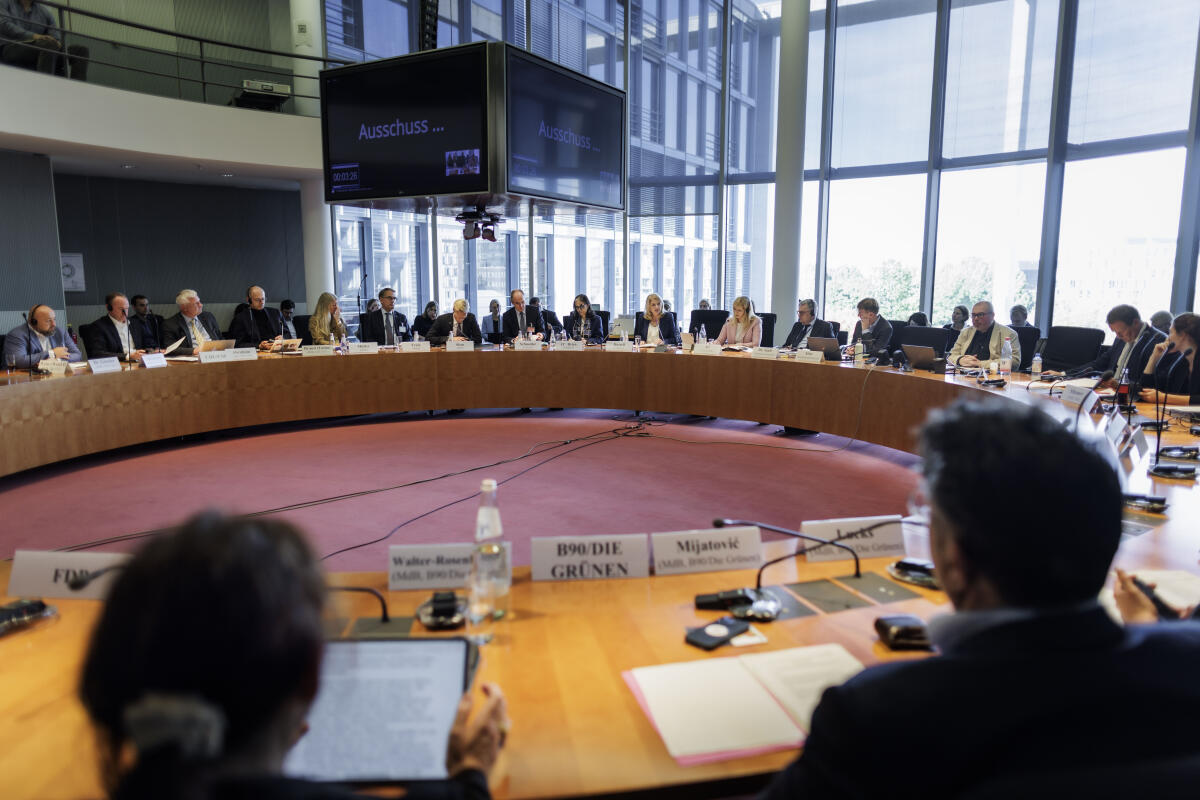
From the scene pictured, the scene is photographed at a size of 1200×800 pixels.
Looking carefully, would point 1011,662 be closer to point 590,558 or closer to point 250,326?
point 590,558

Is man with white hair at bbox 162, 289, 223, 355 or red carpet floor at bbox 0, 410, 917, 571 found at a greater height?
man with white hair at bbox 162, 289, 223, 355

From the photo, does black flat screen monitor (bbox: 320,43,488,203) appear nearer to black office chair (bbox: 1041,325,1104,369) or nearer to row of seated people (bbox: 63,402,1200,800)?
black office chair (bbox: 1041,325,1104,369)

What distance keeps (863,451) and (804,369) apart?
87 centimetres

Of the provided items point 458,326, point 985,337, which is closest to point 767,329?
point 985,337

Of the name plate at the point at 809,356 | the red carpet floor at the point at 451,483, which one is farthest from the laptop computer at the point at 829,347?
the red carpet floor at the point at 451,483

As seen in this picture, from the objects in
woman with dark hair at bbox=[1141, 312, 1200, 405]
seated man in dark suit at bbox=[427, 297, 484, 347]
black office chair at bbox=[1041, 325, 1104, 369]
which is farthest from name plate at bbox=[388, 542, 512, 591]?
seated man in dark suit at bbox=[427, 297, 484, 347]

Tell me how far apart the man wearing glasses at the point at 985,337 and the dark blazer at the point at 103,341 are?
7247 mm

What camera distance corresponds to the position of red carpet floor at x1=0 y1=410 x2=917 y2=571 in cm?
423

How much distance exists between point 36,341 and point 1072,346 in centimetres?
857

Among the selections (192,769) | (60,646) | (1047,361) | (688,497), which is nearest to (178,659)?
(192,769)

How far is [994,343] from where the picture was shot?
6.55 metres

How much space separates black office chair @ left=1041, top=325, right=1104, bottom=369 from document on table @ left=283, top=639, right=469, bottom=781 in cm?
656

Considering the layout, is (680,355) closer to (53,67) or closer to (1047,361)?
(1047,361)

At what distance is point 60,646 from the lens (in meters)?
1.51
